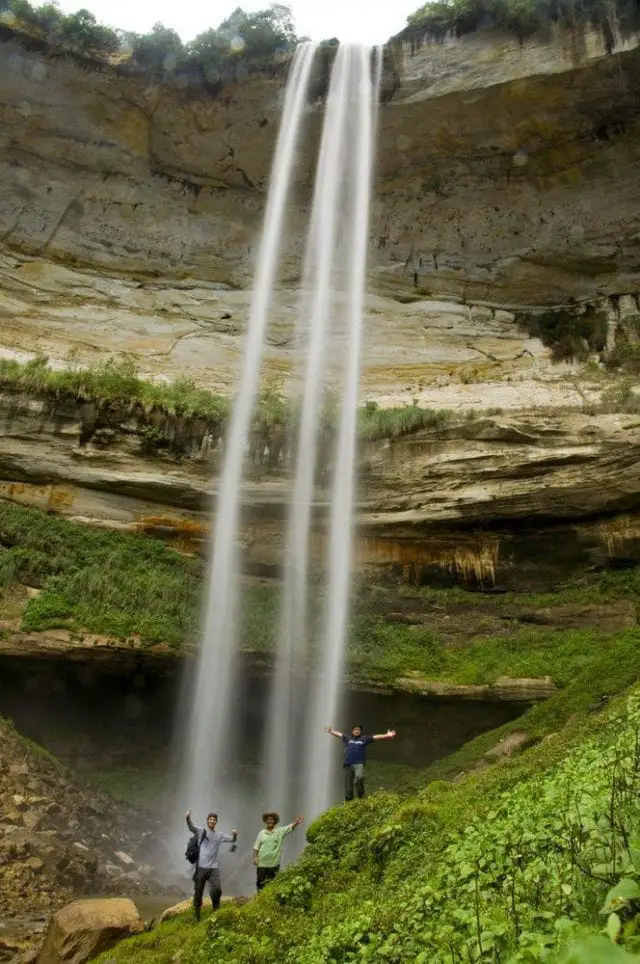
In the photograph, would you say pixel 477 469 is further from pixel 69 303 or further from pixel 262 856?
pixel 69 303

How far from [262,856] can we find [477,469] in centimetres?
923

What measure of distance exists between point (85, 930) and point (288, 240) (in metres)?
20.9

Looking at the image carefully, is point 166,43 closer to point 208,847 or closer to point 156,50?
point 156,50

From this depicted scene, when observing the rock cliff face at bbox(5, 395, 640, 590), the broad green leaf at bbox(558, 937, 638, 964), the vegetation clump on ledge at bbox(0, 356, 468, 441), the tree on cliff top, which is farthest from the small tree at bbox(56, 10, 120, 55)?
the broad green leaf at bbox(558, 937, 638, 964)

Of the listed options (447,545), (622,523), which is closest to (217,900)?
(447,545)

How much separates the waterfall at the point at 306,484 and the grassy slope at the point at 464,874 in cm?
542

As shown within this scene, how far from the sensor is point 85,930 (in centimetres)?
559

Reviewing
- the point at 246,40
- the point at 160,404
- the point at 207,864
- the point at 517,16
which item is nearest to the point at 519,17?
the point at 517,16

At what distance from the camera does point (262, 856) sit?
6.47 m

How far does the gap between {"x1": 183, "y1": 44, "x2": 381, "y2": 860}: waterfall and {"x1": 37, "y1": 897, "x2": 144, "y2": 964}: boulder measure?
5.82 metres

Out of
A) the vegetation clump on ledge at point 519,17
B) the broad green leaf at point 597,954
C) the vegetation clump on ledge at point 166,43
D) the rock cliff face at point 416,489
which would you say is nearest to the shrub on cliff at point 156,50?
the vegetation clump on ledge at point 166,43

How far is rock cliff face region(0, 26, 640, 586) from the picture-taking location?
14.8 metres

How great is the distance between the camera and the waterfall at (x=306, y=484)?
1232 cm

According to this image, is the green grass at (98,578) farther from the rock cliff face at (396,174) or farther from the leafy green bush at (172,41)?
the leafy green bush at (172,41)
